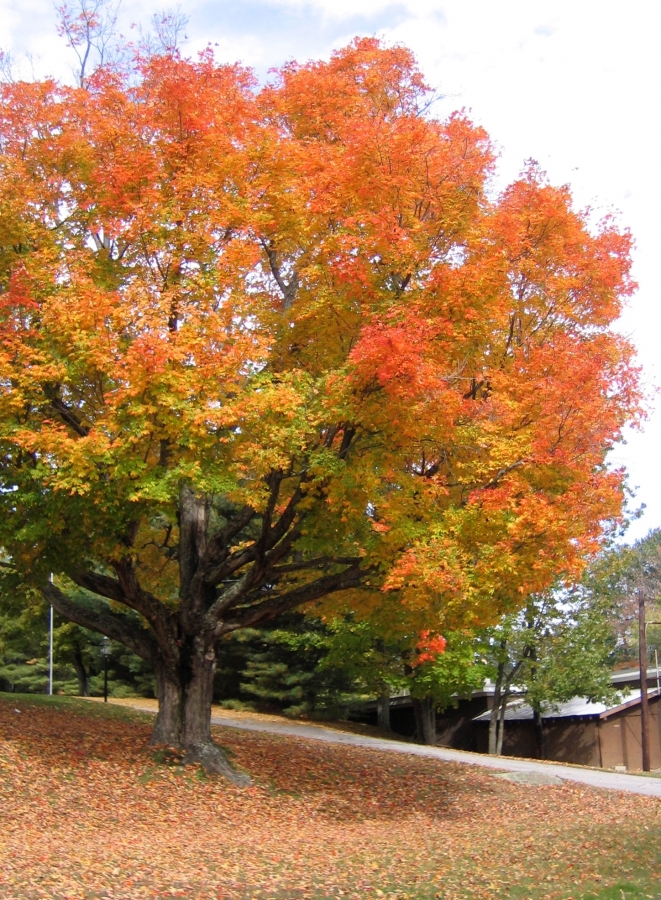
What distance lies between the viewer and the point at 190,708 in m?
15.1

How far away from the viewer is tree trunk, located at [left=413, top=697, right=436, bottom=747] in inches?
1262

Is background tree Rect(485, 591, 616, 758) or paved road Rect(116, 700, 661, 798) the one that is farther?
background tree Rect(485, 591, 616, 758)

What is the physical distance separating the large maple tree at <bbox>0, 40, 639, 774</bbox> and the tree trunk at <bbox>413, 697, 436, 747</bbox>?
701 inches

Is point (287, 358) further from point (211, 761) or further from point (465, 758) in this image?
point (465, 758)

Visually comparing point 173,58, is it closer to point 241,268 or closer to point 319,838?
point 241,268

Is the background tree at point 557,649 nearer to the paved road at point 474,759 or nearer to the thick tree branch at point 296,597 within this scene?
the paved road at point 474,759

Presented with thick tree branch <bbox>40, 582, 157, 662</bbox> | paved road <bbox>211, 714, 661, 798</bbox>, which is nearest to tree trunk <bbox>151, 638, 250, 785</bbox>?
thick tree branch <bbox>40, 582, 157, 662</bbox>

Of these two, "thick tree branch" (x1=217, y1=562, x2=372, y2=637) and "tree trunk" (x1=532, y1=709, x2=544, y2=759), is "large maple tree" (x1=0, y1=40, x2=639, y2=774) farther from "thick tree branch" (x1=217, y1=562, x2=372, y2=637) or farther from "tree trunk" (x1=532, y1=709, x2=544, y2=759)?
"tree trunk" (x1=532, y1=709, x2=544, y2=759)

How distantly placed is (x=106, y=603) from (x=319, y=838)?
20827 millimetres

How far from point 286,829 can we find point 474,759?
12.8 metres

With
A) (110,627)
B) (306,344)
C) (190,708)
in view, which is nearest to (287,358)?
(306,344)

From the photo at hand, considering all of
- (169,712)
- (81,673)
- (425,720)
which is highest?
(169,712)

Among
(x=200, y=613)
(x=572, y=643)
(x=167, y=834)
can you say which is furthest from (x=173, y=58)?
(x=572, y=643)

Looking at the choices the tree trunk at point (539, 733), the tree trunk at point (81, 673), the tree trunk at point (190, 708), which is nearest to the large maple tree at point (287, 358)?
the tree trunk at point (190, 708)
